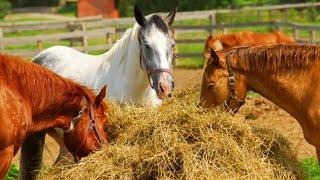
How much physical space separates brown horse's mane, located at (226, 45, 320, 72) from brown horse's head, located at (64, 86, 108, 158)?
132cm

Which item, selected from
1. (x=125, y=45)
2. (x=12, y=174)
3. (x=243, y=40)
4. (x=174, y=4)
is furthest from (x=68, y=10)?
(x=125, y=45)

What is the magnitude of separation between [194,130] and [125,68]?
4.55 ft

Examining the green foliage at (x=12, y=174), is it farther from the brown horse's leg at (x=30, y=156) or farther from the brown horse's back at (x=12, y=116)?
the brown horse's back at (x=12, y=116)

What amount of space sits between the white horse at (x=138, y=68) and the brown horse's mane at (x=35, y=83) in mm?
895

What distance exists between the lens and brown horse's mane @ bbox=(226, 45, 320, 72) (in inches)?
217

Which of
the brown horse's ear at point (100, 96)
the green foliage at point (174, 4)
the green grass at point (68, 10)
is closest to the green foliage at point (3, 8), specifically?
the green grass at point (68, 10)

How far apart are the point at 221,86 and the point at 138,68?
851 millimetres

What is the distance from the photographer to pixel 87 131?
194 inches

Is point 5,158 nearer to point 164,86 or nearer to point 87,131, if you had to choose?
point 87,131

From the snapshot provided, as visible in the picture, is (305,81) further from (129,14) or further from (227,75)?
(129,14)

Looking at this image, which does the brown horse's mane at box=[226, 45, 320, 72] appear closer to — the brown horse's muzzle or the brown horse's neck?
the brown horse's neck

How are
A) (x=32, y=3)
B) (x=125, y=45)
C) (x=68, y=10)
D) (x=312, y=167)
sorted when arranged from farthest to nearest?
(x=32, y=3) → (x=68, y=10) → (x=312, y=167) → (x=125, y=45)

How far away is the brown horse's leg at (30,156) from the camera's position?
18.6ft

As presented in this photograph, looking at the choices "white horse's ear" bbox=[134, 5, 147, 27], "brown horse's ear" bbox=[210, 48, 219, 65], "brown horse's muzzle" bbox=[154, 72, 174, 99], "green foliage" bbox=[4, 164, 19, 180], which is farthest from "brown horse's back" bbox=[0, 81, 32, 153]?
"green foliage" bbox=[4, 164, 19, 180]
